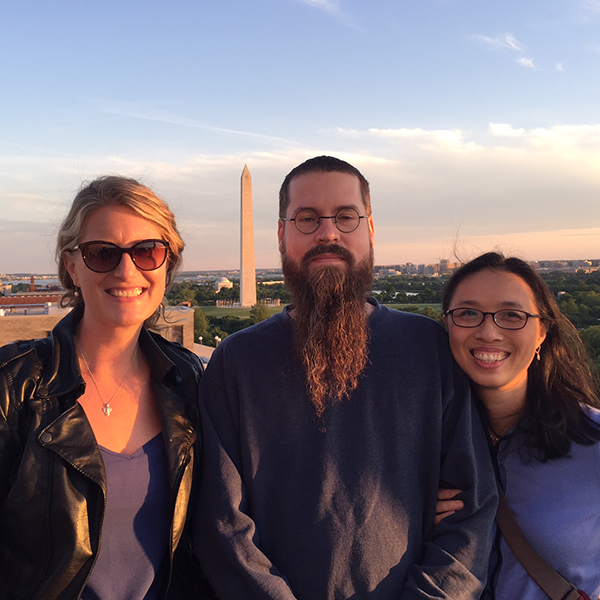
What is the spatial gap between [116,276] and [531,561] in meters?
2.30

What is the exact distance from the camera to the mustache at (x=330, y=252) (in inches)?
108

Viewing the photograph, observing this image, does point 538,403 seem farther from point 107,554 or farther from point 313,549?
point 107,554

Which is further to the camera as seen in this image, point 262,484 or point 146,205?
point 146,205

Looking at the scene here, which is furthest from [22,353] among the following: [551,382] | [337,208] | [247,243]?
[247,243]

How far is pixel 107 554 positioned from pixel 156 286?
126 cm

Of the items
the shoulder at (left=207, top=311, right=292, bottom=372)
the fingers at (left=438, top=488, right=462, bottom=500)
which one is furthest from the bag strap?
the shoulder at (left=207, top=311, right=292, bottom=372)

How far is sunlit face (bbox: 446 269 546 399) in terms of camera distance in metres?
2.66

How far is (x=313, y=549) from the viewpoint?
240 centimetres

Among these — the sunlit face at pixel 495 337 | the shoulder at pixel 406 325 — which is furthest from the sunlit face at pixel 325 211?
the sunlit face at pixel 495 337

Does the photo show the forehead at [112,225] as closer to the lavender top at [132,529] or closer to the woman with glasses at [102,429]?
the woman with glasses at [102,429]

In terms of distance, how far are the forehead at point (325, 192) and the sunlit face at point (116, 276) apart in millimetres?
762

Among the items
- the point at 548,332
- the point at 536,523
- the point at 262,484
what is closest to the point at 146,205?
the point at 262,484

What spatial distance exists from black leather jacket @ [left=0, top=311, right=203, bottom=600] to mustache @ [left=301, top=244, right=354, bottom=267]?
3.83 feet

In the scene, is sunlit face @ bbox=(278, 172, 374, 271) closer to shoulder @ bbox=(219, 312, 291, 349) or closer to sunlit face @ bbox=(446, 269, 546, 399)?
shoulder @ bbox=(219, 312, 291, 349)
